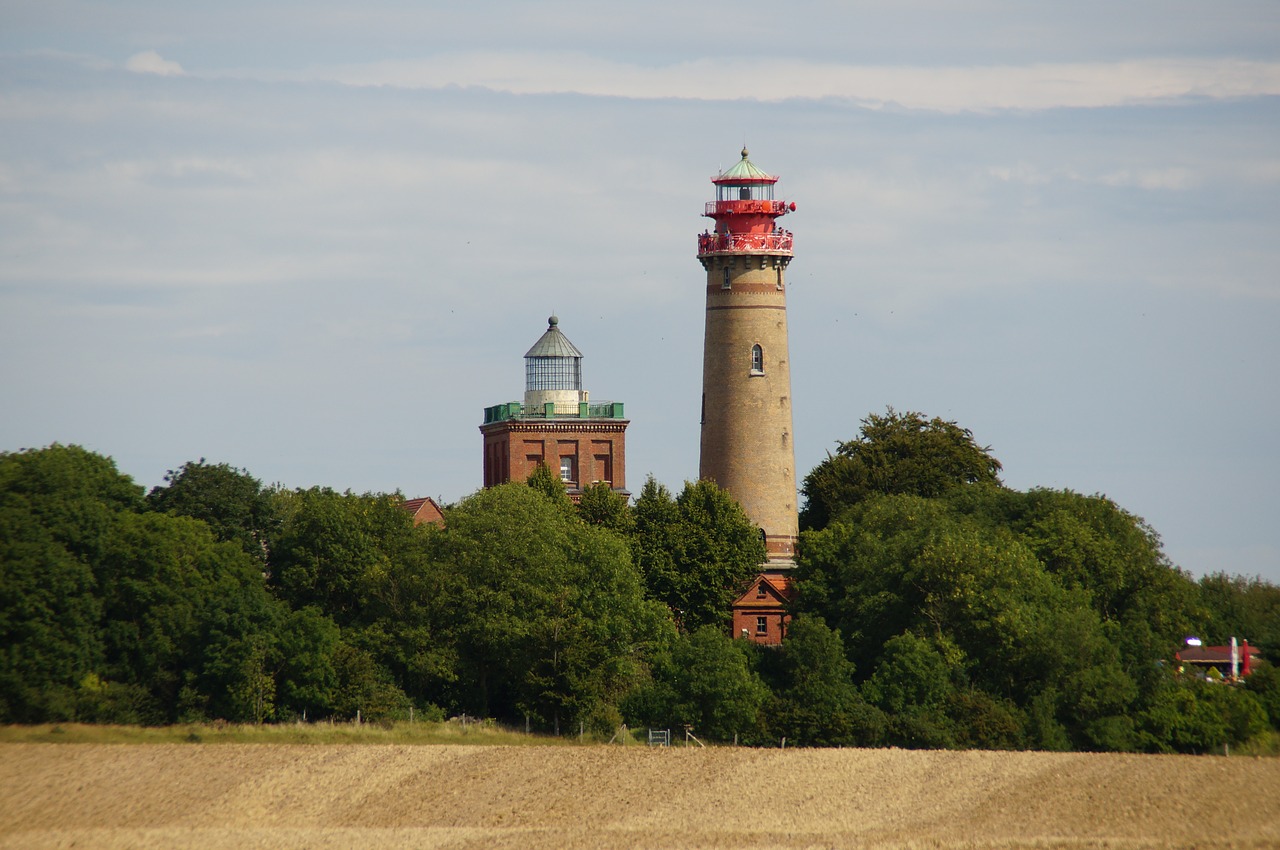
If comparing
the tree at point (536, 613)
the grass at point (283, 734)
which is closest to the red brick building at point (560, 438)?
the tree at point (536, 613)

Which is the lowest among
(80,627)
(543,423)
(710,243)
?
(80,627)

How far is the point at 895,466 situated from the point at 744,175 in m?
14.2

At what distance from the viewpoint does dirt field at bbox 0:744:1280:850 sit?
5225cm

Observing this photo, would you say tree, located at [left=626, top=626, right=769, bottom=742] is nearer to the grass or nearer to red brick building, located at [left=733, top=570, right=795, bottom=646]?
the grass

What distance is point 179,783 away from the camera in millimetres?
57750

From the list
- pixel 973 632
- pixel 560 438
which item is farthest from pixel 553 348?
pixel 973 632

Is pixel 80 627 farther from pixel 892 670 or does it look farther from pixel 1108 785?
pixel 1108 785

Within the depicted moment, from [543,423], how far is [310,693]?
29779 millimetres

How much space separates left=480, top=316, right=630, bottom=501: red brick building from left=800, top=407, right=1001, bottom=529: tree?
8950 mm

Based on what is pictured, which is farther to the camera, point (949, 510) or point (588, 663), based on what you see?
point (949, 510)

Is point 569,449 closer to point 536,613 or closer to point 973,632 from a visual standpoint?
point 536,613

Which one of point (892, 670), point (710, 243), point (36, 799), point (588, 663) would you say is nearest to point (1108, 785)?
point (892, 670)

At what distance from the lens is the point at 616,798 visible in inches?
2272

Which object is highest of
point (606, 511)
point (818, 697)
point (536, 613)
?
point (606, 511)
